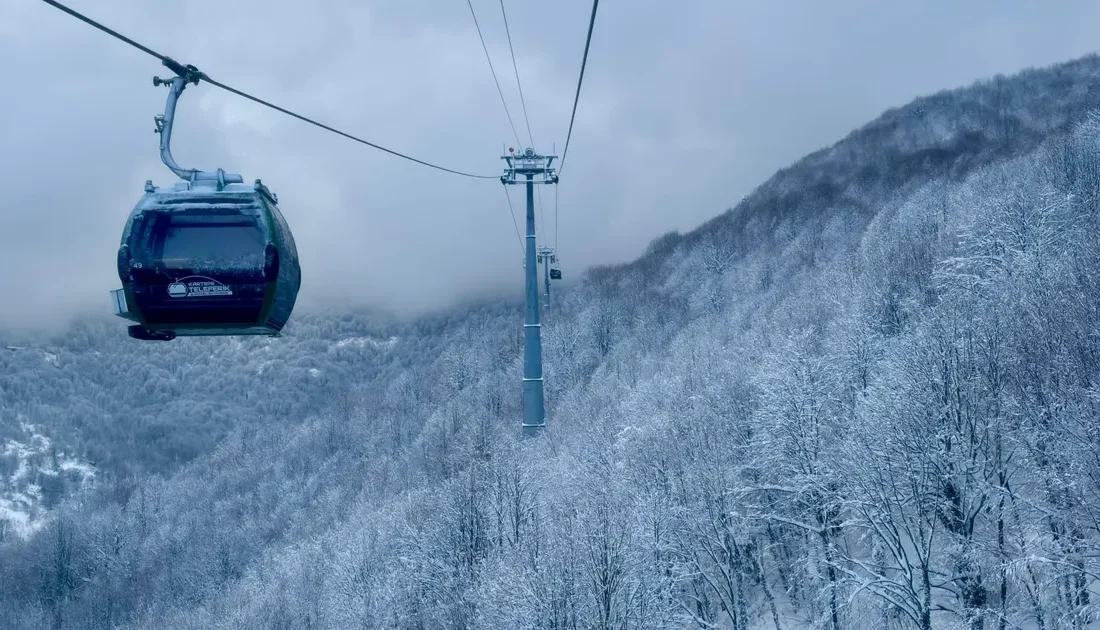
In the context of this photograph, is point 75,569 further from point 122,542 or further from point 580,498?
point 580,498

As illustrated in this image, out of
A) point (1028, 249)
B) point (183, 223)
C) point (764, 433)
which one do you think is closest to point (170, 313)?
point (183, 223)

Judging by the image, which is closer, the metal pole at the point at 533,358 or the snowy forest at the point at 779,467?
the snowy forest at the point at 779,467

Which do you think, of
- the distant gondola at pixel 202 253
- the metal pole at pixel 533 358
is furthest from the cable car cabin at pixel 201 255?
the metal pole at pixel 533 358

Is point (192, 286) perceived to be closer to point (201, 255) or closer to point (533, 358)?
point (201, 255)

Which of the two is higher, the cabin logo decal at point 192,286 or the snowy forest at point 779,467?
the cabin logo decal at point 192,286

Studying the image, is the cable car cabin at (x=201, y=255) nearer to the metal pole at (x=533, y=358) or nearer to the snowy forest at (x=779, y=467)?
the snowy forest at (x=779, y=467)

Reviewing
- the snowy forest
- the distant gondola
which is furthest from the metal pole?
the distant gondola

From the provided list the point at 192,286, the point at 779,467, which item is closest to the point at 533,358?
the point at 779,467
